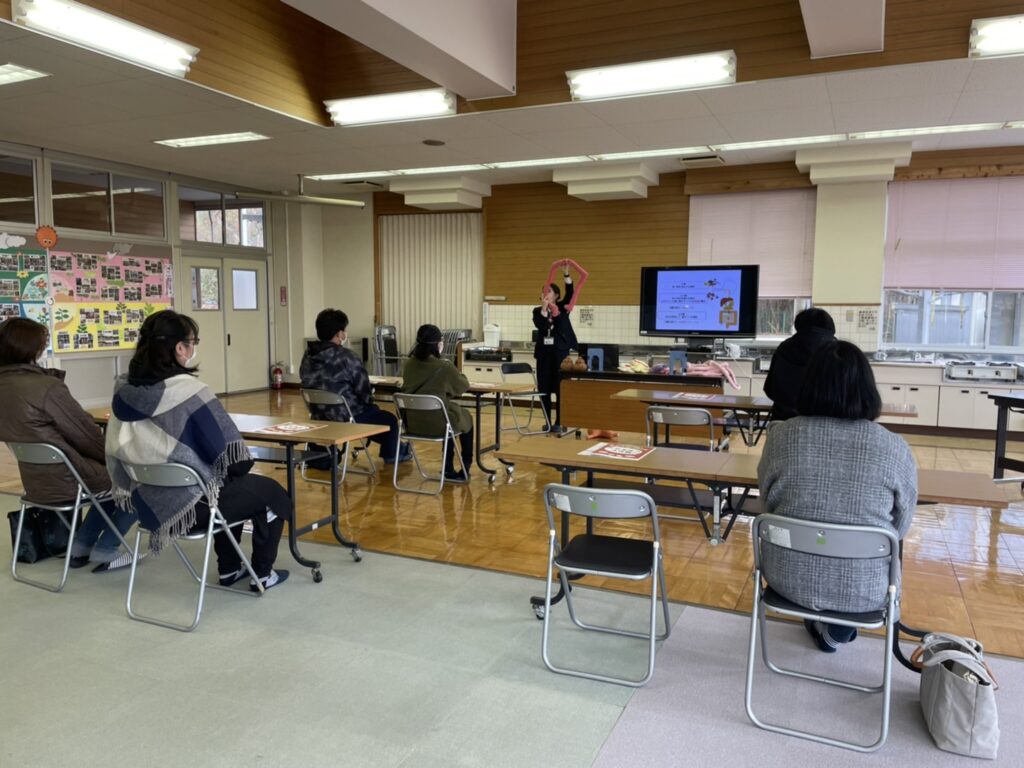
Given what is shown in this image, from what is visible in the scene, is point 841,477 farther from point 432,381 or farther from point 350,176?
point 350,176

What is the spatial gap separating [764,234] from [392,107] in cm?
486

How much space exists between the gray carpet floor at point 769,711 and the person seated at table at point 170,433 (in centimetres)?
197

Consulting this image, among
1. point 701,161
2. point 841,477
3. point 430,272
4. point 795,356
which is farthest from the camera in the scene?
point 430,272

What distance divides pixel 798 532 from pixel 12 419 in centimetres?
350

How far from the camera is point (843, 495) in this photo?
7.73 ft

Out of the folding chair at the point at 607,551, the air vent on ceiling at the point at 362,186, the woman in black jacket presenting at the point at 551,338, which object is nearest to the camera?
the folding chair at the point at 607,551

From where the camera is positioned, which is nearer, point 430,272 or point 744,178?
point 744,178

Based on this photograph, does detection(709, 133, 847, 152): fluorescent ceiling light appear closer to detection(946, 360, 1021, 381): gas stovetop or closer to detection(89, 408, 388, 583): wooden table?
detection(946, 360, 1021, 381): gas stovetop

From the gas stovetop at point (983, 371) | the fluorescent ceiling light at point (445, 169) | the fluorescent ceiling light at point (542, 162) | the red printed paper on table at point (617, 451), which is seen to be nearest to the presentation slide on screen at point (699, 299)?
the fluorescent ceiling light at point (542, 162)

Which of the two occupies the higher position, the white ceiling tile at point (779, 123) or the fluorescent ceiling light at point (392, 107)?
the fluorescent ceiling light at point (392, 107)

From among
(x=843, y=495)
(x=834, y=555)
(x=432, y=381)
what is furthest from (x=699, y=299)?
(x=834, y=555)

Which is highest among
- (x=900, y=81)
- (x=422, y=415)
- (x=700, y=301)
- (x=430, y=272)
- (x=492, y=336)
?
(x=900, y=81)

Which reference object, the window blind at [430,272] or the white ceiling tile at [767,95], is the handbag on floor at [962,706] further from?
the window blind at [430,272]

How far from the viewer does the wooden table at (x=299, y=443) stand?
145 inches
